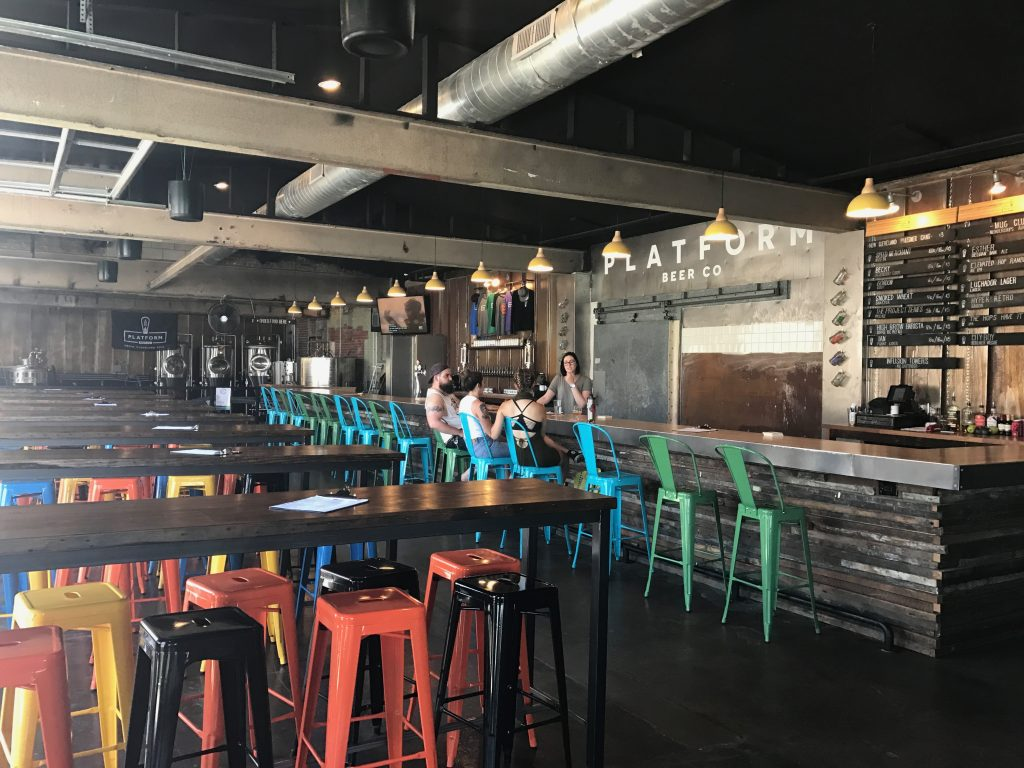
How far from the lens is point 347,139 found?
5.07 m

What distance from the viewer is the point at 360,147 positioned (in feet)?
16.8

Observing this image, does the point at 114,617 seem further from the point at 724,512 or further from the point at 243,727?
the point at 724,512

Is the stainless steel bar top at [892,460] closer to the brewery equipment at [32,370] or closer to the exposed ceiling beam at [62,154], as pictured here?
the exposed ceiling beam at [62,154]

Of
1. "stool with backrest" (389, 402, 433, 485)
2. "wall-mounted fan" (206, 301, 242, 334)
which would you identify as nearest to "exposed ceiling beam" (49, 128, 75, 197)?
"stool with backrest" (389, 402, 433, 485)

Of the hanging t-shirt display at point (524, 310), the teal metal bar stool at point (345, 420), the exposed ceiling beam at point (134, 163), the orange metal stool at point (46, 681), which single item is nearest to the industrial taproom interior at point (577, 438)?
the orange metal stool at point (46, 681)

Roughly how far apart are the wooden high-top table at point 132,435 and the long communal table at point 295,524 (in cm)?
273

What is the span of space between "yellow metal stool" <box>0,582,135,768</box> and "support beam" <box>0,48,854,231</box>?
3.04 metres

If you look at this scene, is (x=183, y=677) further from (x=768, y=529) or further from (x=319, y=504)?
(x=768, y=529)

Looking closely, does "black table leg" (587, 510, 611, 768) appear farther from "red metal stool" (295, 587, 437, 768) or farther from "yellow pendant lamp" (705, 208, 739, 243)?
"yellow pendant lamp" (705, 208, 739, 243)

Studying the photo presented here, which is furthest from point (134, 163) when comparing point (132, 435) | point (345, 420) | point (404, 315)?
point (404, 315)

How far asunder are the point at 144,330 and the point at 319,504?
57.8ft

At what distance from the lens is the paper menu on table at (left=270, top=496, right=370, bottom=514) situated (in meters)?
2.43

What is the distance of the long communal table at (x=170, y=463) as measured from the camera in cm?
372

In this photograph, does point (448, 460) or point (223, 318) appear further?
point (223, 318)
